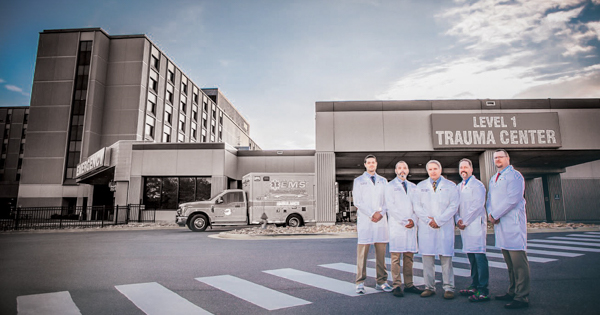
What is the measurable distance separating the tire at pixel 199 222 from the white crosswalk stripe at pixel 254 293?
10.9m

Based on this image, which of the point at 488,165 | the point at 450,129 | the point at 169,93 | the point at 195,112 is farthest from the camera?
the point at 195,112

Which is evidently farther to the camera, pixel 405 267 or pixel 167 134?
pixel 167 134

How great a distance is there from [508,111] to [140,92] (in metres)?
33.4

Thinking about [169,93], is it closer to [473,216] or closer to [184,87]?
[184,87]

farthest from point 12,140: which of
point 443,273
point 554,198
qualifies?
point 554,198

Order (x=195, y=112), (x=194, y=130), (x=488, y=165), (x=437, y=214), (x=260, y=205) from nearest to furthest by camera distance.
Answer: (x=437, y=214), (x=260, y=205), (x=488, y=165), (x=194, y=130), (x=195, y=112)

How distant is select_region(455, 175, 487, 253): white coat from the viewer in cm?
476

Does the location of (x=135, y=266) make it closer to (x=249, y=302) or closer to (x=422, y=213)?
(x=249, y=302)

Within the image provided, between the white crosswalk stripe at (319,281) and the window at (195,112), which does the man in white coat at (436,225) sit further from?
the window at (195,112)

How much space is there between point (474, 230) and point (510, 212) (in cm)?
51

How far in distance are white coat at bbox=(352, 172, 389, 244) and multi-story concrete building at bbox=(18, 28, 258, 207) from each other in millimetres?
34984

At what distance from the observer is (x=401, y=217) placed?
198 inches

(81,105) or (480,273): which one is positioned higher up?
(81,105)

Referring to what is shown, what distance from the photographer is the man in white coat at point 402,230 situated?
4.96 meters
